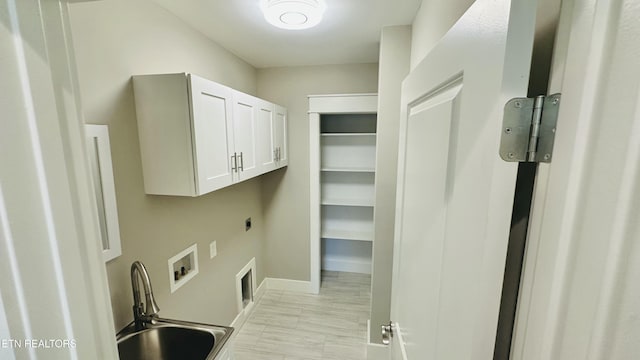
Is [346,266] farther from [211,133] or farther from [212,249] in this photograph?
[211,133]

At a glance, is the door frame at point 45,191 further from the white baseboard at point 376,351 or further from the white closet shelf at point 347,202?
the white closet shelf at point 347,202

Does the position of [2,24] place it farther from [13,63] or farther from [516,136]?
[516,136]

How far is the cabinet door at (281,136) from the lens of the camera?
8.59 ft

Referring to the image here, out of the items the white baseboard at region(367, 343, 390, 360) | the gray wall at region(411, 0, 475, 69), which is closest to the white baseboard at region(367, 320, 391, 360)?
the white baseboard at region(367, 343, 390, 360)

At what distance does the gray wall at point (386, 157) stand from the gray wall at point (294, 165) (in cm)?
78

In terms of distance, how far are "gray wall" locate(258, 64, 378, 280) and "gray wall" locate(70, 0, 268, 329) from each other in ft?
2.24

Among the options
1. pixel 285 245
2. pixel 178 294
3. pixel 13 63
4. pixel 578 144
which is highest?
pixel 13 63

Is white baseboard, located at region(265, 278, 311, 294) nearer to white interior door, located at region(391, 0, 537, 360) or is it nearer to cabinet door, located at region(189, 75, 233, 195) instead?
cabinet door, located at region(189, 75, 233, 195)

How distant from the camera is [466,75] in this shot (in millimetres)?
536

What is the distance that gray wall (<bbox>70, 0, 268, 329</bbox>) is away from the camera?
117 centimetres

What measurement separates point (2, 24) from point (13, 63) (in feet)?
0.19

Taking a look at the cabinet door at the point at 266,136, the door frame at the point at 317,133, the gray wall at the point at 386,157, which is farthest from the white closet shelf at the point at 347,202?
the gray wall at the point at 386,157

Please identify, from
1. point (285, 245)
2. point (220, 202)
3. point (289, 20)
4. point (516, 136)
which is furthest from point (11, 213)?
point (285, 245)

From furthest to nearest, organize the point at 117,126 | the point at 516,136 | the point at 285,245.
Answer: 1. the point at 285,245
2. the point at 117,126
3. the point at 516,136
